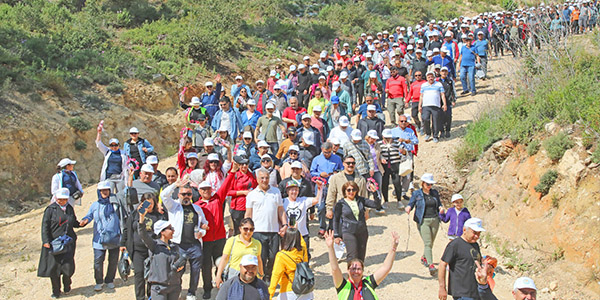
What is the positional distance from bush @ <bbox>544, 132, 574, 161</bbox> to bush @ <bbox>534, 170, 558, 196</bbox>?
37 centimetres

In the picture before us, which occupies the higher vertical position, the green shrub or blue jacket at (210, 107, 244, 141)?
blue jacket at (210, 107, 244, 141)

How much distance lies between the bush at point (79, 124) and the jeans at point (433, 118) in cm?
975

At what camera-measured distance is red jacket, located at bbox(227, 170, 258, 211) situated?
29.0 ft

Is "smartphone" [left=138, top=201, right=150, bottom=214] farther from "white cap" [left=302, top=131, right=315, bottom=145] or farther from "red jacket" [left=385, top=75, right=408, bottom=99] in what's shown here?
"red jacket" [left=385, top=75, right=408, bottom=99]

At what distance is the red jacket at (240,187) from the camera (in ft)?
29.0

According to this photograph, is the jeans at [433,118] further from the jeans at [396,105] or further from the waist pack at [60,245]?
the waist pack at [60,245]

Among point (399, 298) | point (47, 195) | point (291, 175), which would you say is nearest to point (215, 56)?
point (47, 195)

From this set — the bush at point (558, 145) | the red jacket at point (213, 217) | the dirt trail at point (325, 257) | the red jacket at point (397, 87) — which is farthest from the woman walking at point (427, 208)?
the red jacket at point (397, 87)

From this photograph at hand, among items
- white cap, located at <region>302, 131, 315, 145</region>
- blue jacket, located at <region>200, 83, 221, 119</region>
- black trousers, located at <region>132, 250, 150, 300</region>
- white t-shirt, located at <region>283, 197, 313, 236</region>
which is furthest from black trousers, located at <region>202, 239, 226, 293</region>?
blue jacket, located at <region>200, 83, 221, 119</region>

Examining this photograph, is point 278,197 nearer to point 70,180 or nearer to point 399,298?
point 399,298

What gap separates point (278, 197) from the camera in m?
8.05

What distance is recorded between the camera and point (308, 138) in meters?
10.6

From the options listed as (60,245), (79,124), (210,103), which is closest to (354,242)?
(60,245)

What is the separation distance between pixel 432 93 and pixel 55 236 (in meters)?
9.56
